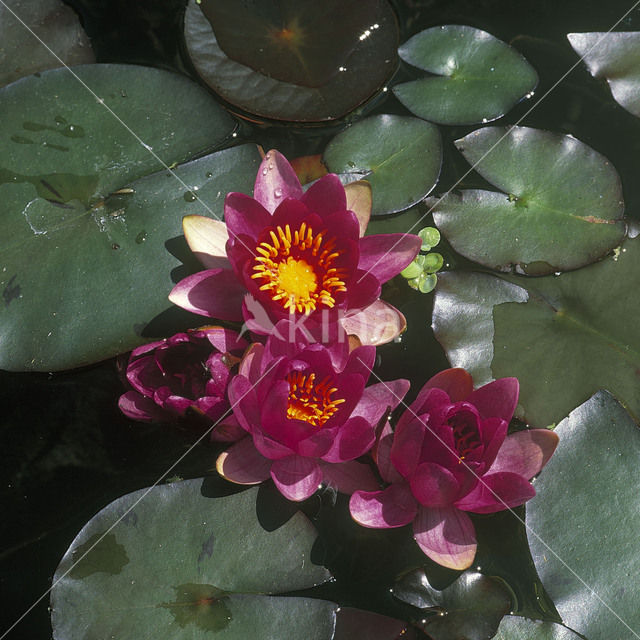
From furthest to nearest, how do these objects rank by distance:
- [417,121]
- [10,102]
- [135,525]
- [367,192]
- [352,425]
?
[417,121]
[10,102]
[367,192]
[135,525]
[352,425]

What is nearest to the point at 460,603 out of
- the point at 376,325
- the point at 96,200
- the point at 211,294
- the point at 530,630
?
the point at 530,630

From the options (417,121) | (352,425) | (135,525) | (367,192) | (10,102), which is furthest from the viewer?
(417,121)

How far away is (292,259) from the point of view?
5.57 feet

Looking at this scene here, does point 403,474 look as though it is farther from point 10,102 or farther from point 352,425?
point 10,102

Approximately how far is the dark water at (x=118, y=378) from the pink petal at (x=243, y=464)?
9.2 inches

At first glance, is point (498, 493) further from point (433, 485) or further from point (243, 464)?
point (243, 464)

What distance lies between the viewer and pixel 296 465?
5.22 ft

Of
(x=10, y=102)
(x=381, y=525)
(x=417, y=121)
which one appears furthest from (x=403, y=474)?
(x=10, y=102)

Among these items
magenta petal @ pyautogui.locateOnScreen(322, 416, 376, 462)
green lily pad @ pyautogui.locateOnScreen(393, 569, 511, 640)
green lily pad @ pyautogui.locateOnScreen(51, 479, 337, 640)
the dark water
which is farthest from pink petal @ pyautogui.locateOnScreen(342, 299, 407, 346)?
green lily pad @ pyautogui.locateOnScreen(393, 569, 511, 640)

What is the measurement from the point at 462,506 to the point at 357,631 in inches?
19.0

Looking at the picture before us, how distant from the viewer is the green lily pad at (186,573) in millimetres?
1565

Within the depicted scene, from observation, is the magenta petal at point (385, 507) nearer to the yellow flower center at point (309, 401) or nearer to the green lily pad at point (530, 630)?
the yellow flower center at point (309, 401)

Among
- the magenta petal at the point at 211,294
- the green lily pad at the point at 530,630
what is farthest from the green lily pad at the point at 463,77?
the green lily pad at the point at 530,630

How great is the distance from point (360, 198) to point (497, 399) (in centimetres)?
75
